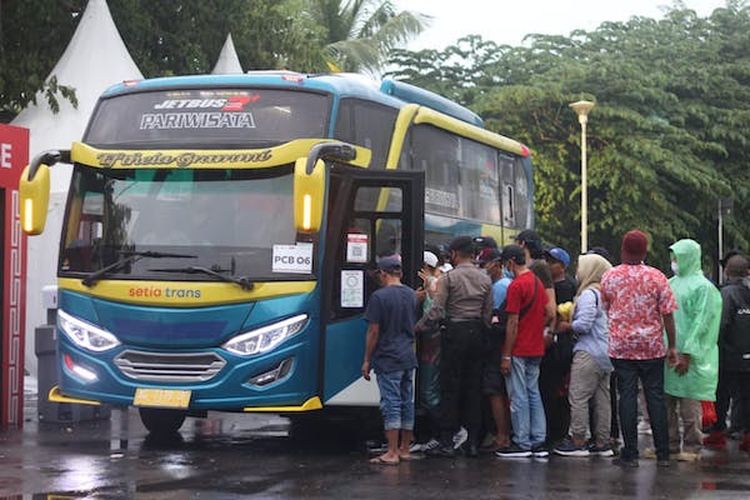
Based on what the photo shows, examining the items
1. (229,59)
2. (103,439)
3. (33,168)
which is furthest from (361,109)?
(229,59)

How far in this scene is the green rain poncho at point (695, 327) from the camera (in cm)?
1173

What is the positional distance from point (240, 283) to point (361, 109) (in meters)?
2.29

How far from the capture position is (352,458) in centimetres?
1173

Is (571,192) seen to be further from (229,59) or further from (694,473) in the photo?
(694,473)

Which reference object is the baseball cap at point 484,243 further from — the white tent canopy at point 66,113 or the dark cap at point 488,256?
the white tent canopy at point 66,113

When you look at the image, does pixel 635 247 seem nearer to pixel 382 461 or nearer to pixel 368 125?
pixel 382 461

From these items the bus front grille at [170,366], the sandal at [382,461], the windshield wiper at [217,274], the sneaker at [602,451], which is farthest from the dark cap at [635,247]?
the bus front grille at [170,366]

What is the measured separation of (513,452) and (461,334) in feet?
3.86

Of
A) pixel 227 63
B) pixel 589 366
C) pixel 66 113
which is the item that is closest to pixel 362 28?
pixel 227 63

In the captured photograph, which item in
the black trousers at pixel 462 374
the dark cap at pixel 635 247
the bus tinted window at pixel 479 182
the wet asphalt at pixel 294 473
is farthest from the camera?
the bus tinted window at pixel 479 182

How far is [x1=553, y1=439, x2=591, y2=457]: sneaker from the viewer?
12.1 metres

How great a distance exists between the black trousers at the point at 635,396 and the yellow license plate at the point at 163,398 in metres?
3.64

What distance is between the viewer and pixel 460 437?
1288 cm

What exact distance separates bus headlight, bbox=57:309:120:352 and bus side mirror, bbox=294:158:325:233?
2040 millimetres
